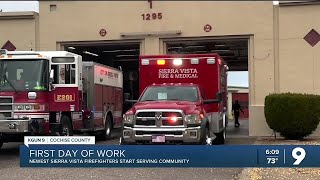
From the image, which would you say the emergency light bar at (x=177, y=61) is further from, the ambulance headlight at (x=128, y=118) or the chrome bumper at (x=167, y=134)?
the chrome bumper at (x=167, y=134)

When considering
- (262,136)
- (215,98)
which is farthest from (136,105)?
(262,136)

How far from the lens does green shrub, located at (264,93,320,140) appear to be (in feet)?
62.0

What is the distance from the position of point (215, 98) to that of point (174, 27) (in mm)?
7655

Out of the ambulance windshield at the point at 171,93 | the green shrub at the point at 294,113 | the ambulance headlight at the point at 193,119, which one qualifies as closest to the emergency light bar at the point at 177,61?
the ambulance windshield at the point at 171,93

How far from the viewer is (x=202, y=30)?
22562 mm

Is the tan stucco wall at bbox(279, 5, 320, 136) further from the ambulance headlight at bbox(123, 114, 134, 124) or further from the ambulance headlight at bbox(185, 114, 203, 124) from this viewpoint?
the ambulance headlight at bbox(123, 114, 134, 124)

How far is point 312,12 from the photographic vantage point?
850 inches

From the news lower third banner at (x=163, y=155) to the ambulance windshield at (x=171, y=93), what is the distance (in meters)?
6.07

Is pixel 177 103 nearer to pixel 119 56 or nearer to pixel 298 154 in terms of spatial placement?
pixel 298 154

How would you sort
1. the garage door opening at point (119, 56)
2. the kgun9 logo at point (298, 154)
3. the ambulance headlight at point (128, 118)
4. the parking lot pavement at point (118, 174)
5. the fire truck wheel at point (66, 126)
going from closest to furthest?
the kgun9 logo at point (298, 154)
the parking lot pavement at point (118, 174)
the ambulance headlight at point (128, 118)
the fire truck wheel at point (66, 126)
the garage door opening at point (119, 56)

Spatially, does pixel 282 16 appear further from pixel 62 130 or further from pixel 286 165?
pixel 286 165

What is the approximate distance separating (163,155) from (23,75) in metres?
8.48

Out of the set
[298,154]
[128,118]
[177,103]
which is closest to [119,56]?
[177,103]

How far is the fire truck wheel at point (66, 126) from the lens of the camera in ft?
52.9
